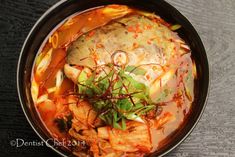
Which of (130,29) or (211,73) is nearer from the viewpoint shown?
(130,29)

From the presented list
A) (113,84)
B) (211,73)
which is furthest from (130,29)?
(211,73)

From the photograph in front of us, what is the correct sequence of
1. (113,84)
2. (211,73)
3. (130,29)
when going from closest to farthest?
1. (113,84)
2. (130,29)
3. (211,73)

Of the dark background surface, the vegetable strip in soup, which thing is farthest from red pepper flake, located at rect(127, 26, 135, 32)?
the dark background surface

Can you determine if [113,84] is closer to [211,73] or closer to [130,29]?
[130,29]

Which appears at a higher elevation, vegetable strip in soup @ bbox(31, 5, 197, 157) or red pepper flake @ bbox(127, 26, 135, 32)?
red pepper flake @ bbox(127, 26, 135, 32)

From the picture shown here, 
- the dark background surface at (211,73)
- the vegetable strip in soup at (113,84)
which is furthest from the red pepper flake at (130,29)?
the dark background surface at (211,73)

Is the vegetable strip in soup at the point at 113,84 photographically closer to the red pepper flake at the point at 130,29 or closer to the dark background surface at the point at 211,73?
the red pepper flake at the point at 130,29

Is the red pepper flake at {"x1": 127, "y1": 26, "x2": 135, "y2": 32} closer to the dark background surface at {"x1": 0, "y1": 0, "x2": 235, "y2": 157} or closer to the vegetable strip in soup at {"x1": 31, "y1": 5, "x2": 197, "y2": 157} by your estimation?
the vegetable strip in soup at {"x1": 31, "y1": 5, "x2": 197, "y2": 157}

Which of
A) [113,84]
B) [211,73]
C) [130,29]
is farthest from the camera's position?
[211,73]
